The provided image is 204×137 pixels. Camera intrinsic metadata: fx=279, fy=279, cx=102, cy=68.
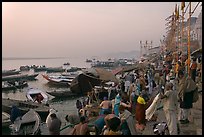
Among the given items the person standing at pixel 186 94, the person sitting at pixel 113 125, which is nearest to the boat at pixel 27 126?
the person standing at pixel 186 94

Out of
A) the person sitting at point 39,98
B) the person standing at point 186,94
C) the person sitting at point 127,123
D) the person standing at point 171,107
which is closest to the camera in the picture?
the person sitting at point 127,123

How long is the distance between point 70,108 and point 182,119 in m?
14.6

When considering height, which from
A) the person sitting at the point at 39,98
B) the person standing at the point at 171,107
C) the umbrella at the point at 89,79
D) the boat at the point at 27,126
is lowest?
the person sitting at the point at 39,98

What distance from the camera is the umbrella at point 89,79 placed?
72.1 feet

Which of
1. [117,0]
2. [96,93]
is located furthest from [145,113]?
[96,93]

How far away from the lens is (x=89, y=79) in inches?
968

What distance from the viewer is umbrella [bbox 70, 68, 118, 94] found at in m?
22.0

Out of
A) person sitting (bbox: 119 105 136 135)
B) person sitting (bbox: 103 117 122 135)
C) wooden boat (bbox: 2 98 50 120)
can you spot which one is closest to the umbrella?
wooden boat (bbox: 2 98 50 120)

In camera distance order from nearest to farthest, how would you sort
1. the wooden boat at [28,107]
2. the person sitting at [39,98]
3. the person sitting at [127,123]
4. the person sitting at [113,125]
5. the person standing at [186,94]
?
the person sitting at [113,125]
the person sitting at [127,123]
the person standing at [186,94]
the wooden boat at [28,107]
the person sitting at [39,98]

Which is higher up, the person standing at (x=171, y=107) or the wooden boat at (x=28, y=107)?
the person standing at (x=171, y=107)

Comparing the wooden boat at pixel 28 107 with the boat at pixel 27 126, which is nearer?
the boat at pixel 27 126

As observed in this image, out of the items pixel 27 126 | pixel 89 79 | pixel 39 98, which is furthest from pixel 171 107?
pixel 89 79

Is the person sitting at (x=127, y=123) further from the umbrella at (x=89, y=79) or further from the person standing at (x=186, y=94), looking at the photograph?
the umbrella at (x=89, y=79)

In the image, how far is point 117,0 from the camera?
4113 mm
